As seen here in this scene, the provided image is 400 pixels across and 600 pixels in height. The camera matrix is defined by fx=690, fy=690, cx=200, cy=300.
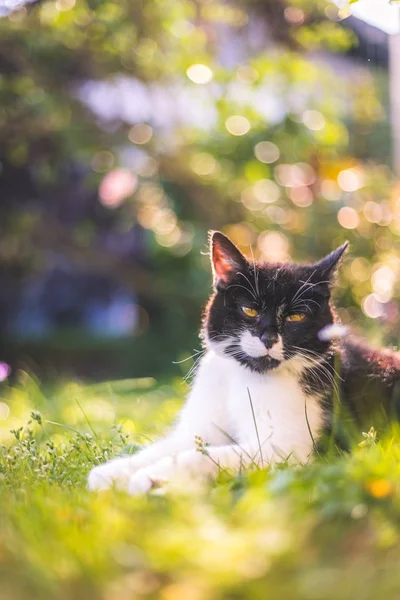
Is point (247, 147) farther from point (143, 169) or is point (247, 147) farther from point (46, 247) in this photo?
point (46, 247)

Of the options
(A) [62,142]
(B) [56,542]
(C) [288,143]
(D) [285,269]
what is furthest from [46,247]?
(B) [56,542]

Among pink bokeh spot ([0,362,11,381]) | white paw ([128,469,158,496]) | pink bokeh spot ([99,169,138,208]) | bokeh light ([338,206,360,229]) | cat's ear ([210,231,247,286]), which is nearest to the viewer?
white paw ([128,469,158,496])

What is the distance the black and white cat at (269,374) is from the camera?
2.21 m

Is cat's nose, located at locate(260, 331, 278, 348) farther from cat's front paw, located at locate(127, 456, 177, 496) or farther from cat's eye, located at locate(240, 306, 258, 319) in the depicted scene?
cat's front paw, located at locate(127, 456, 177, 496)

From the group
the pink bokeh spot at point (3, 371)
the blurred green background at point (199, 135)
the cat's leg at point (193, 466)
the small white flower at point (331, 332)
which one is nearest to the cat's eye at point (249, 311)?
the small white flower at point (331, 332)

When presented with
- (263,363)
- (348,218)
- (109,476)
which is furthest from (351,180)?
(109,476)

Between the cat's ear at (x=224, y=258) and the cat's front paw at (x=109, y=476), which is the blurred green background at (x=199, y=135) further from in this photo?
the cat's front paw at (x=109, y=476)

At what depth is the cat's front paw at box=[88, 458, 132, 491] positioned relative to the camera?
75.1 inches

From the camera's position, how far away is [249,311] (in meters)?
2.34

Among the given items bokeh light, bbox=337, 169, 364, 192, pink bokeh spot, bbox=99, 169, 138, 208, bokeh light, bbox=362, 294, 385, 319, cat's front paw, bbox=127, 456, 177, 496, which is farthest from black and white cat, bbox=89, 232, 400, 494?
pink bokeh spot, bbox=99, 169, 138, 208

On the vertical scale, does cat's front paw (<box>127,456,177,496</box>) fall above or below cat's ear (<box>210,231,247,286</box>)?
below

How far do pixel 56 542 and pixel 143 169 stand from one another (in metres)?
5.09

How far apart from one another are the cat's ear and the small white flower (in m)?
0.36

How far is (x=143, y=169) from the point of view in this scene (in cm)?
617
